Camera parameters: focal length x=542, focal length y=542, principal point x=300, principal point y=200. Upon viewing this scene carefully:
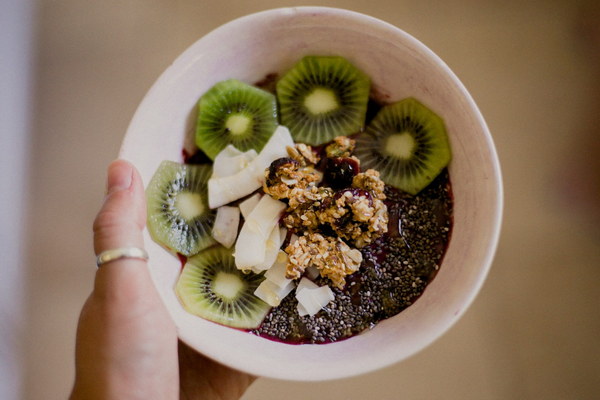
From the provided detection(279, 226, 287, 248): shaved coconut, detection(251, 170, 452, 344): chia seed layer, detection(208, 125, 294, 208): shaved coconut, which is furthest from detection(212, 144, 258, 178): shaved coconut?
detection(251, 170, 452, 344): chia seed layer

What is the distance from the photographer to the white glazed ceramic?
0.76 meters

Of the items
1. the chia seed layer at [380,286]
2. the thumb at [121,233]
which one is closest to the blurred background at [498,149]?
the chia seed layer at [380,286]

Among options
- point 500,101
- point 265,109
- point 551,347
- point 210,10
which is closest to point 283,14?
point 265,109

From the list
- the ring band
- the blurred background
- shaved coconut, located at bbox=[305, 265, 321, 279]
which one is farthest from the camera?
the blurred background

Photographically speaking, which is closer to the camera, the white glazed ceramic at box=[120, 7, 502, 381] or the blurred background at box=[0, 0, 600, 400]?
the white glazed ceramic at box=[120, 7, 502, 381]

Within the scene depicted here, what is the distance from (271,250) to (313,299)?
0.10 meters

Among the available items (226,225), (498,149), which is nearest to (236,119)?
(226,225)

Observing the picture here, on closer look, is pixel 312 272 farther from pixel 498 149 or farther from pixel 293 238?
pixel 498 149

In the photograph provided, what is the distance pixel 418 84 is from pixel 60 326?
915 mm

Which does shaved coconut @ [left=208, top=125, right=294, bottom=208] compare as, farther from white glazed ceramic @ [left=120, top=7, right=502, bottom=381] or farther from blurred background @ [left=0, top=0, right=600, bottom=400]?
blurred background @ [left=0, top=0, right=600, bottom=400]

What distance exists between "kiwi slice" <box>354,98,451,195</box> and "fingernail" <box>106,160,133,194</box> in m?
0.37

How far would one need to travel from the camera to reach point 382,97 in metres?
0.91

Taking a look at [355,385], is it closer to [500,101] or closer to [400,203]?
[400,203]

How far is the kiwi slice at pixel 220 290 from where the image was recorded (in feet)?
2.72
